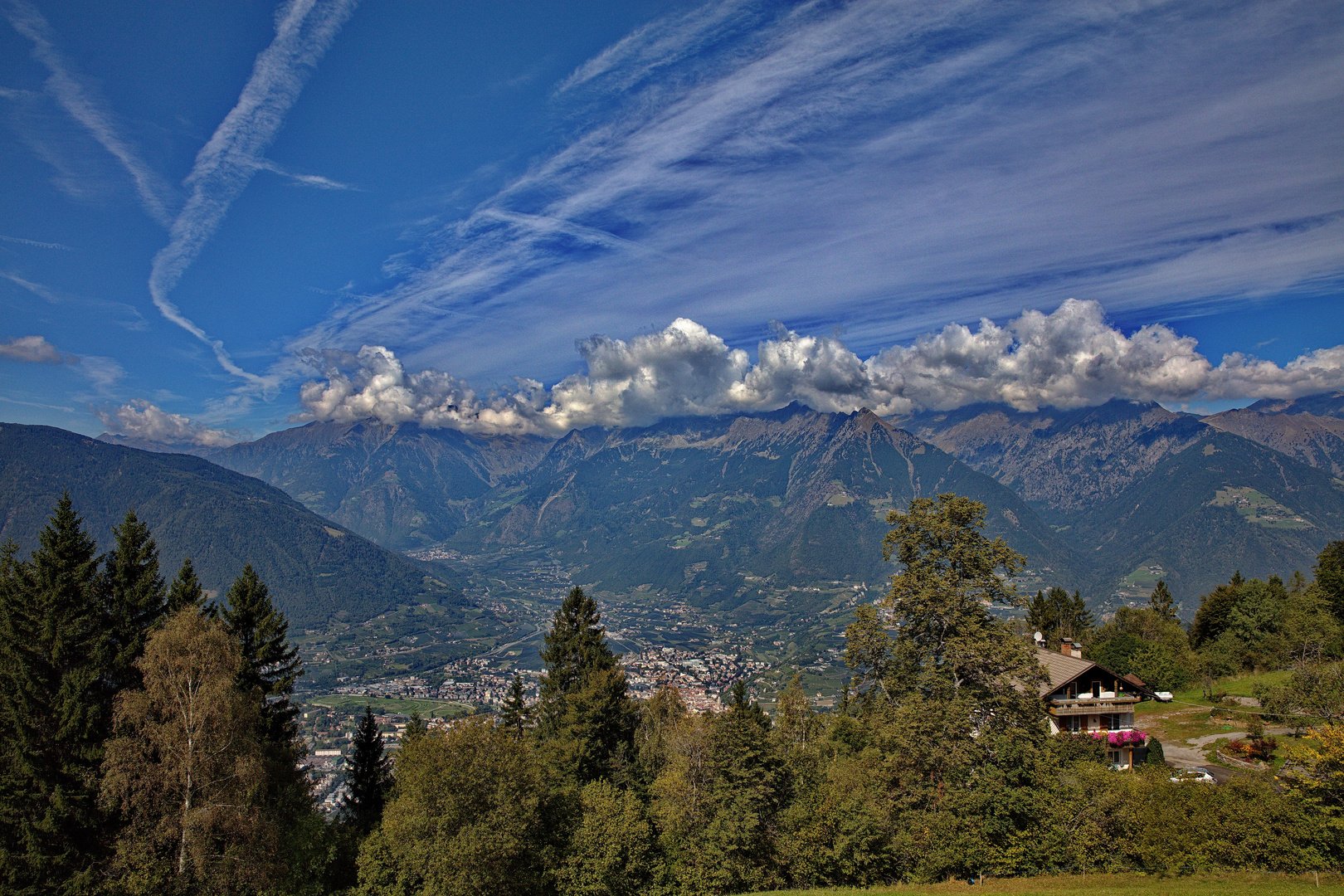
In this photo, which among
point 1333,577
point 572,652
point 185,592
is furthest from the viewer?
point 1333,577

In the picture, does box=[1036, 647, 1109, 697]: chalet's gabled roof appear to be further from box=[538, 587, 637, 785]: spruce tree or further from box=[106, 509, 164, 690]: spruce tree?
box=[106, 509, 164, 690]: spruce tree

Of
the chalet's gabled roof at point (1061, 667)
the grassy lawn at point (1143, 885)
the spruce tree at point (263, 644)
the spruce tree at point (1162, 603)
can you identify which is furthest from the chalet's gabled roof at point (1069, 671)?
the spruce tree at point (1162, 603)

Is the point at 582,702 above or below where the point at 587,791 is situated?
above

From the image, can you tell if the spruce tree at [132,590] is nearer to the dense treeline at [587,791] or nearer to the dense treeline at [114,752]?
the dense treeline at [587,791]

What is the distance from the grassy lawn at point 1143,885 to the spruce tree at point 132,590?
97.5 ft

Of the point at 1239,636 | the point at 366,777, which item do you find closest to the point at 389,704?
the point at 366,777

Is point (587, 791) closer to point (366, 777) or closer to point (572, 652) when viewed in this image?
point (572, 652)

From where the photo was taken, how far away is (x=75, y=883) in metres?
21.1

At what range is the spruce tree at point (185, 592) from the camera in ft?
95.5

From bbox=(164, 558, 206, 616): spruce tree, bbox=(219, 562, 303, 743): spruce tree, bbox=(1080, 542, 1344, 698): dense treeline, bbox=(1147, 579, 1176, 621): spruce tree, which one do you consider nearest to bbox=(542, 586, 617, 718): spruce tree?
bbox=(219, 562, 303, 743): spruce tree

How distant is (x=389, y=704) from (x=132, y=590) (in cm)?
14639

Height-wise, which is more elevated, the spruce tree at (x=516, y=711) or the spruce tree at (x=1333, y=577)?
the spruce tree at (x=1333, y=577)

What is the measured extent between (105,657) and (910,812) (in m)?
32.7

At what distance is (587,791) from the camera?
29.7 meters
